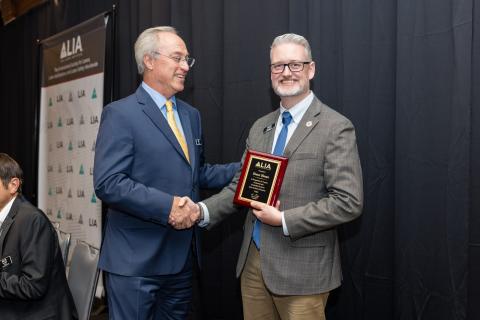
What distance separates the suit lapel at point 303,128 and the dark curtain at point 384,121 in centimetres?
58

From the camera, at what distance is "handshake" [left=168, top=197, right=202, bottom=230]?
2.10 m

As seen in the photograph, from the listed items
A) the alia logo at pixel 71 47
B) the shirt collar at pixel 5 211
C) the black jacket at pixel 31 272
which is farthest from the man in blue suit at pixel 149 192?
the alia logo at pixel 71 47

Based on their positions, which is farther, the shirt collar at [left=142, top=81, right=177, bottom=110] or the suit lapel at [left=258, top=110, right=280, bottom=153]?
the shirt collar at [left=142, top=81, right=177, bottom=110]

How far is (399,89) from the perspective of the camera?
7.65 feet

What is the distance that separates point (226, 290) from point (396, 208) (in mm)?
1397

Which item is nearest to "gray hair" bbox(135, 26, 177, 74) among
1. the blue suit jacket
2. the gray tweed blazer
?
the blue suit jacket

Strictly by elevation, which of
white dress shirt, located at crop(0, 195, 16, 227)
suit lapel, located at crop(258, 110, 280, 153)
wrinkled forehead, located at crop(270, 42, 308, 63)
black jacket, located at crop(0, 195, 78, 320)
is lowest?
black jacket, located at crop(0, 195, 78, 320)

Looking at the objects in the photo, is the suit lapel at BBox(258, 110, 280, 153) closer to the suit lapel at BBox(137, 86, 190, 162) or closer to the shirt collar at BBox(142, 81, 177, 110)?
the suit lapel at BBox(137, 86, 190, 162)

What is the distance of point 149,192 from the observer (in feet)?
6.78

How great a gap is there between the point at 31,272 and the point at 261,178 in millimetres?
1069

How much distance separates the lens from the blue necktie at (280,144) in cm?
203

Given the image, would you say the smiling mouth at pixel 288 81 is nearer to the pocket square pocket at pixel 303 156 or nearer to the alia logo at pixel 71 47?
the pocket square pocket at pixel 303 156

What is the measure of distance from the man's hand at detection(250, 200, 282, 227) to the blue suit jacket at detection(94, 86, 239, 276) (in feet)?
1.25

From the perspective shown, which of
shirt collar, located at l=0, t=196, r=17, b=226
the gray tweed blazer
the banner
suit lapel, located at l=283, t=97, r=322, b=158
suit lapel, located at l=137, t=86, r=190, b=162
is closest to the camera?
the gray tweed blazer
